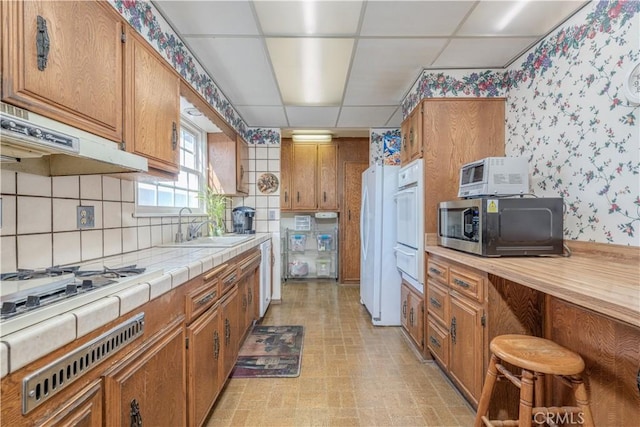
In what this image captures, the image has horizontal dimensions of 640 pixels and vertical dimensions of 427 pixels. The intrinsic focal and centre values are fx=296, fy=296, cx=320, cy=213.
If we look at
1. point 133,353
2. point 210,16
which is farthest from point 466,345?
point 210,16

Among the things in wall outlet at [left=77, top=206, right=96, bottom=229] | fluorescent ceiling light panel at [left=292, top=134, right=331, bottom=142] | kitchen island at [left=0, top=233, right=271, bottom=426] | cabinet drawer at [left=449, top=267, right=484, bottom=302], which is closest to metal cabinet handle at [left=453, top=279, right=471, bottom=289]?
cabinet drawer at [left=449, top=267, right=484, bottom=302]

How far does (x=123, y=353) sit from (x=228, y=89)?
2.42 meters

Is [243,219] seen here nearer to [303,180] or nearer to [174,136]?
[303,180]

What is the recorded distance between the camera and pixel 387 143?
158 inches

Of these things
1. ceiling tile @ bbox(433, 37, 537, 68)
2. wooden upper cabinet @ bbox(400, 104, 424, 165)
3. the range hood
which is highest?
ceiling tile @ bbox(433, 37, 537, 68)

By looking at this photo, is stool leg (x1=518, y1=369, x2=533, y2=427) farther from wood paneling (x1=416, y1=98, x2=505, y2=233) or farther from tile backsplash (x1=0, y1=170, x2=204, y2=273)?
tile backsplash (x1=0, y1=170, x2=204, y2=273)

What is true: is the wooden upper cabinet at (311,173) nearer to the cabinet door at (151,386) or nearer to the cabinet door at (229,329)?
the cabinet door at (229,329)

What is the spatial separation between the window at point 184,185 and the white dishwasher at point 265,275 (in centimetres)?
82

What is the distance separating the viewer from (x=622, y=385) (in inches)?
45.4

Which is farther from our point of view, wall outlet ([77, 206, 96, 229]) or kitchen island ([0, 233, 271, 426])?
wall outlet ([77, 206, 96, 229])

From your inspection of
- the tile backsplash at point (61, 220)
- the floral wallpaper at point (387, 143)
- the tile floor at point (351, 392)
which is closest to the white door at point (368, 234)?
the tile floor at point (351, 392)

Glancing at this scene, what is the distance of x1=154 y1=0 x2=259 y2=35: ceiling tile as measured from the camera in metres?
1.62

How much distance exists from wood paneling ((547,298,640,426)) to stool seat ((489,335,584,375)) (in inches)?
4.9

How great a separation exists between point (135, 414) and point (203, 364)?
0.59 metres
